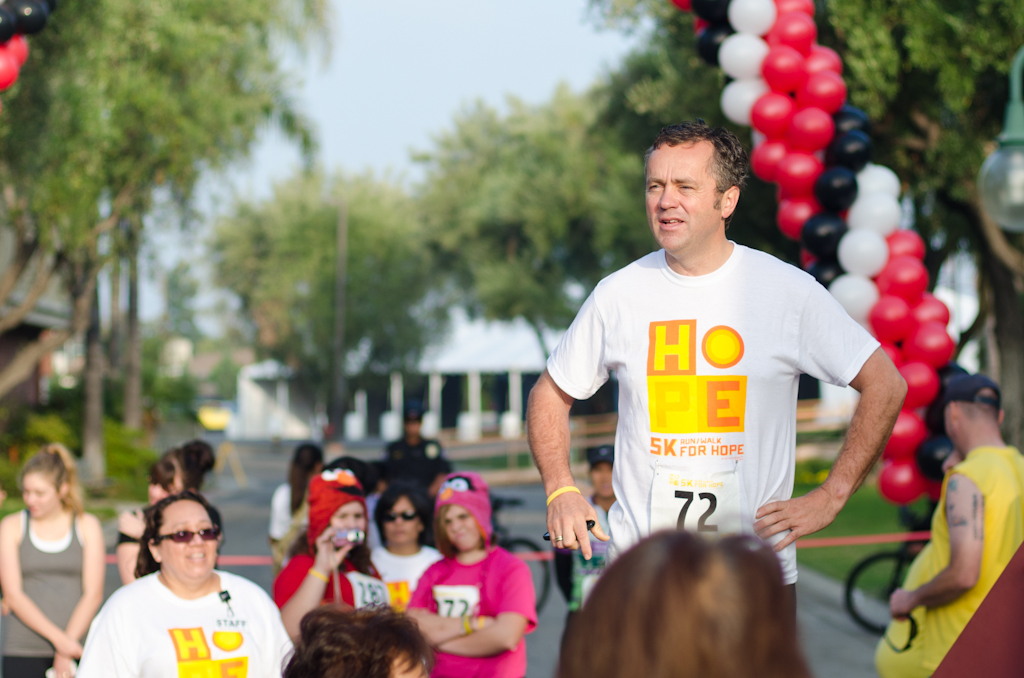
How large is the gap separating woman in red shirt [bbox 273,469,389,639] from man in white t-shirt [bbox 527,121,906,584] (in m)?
2.25

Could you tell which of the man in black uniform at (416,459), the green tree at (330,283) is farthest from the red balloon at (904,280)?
the green tree at (330,283)

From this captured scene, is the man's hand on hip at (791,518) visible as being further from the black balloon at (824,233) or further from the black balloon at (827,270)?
the black balloon at (824,233)

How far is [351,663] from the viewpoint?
2.41 m

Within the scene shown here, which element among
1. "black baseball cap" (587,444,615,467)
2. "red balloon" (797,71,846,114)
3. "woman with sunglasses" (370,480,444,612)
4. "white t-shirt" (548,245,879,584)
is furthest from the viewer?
"red balloon" (797,71,846,114)

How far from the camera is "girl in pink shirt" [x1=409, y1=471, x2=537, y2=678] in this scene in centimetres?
435

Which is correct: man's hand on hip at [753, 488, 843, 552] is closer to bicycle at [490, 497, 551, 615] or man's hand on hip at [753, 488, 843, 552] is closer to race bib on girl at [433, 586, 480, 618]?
race bib on girl at [433, 586, 480, 618]

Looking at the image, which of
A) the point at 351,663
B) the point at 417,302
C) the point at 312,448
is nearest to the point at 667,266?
the point at 351,663

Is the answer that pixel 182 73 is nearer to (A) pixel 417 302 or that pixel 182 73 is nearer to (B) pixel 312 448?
(B) pixel 312 448

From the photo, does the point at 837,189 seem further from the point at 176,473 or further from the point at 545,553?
the point at 176,473

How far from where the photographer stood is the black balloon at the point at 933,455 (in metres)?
7.62

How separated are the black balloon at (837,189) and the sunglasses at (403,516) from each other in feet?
16.5

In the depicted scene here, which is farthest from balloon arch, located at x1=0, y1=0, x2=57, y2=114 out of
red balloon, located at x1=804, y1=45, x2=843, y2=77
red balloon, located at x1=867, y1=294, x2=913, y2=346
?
red balloon, located at x1=867, y1=294, x2=913, y2=346

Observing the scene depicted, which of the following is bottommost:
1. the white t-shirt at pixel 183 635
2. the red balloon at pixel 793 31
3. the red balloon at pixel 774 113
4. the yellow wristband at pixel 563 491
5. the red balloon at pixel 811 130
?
the white t-shirt at pixel 183 635

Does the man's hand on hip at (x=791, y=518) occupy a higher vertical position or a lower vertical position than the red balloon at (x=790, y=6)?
lower
